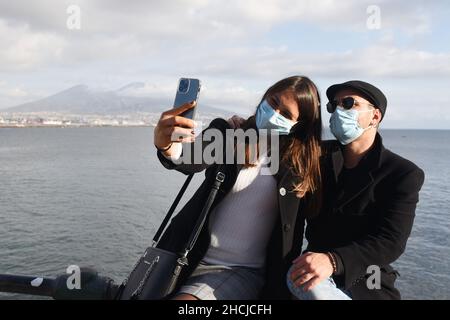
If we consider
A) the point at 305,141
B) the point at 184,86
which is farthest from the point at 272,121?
the point at 184,86

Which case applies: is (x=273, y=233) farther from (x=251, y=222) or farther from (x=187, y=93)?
(x=187, y=93)

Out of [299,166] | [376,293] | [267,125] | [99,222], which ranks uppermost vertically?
[267,125]

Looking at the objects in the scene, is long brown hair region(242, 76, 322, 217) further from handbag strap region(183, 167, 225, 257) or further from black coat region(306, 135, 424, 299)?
handbag strap region(183, 167, 225, 257)

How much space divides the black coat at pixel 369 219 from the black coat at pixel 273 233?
10.5 inches

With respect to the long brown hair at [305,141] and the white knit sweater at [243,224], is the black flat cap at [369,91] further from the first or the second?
the white knit sweater at [243,224]

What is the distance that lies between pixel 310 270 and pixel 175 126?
1.36 m

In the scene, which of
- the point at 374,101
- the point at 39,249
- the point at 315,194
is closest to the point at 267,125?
the point at 315,194

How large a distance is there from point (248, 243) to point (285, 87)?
132 cm

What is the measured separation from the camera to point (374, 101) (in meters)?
3.67

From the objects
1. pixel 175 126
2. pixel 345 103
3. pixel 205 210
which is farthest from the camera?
pixel 345 103

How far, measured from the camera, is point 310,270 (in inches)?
119

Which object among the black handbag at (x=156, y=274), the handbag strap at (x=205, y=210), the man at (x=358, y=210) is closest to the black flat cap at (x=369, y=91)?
the man at (x=358, y=210)

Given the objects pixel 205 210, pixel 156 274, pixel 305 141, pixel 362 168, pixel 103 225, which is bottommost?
pixel 103 225

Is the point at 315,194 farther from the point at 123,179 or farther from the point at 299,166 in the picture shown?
the point at 123,179
